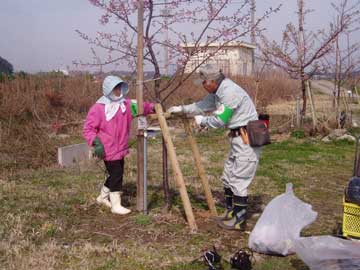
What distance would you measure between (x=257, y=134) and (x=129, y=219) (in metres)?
1.75

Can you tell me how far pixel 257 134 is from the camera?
5.03 meters

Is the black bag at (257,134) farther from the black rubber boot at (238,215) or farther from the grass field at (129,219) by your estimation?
the grass field at (129,219)

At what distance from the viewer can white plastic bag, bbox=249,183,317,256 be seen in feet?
14.8

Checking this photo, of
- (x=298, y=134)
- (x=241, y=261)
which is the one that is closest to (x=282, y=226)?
(x=241, y=261)

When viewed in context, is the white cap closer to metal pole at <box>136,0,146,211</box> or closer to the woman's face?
metal pole at <box>136,0,146,211</box>

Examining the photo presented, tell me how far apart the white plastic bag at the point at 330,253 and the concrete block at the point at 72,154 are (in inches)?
235

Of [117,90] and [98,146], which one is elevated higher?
[117,90]

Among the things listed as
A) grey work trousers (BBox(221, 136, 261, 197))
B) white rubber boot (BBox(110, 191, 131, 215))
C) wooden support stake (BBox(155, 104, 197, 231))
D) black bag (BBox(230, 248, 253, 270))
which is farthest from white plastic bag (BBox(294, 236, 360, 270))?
white rubber boot (BBox(110, 191, 131, 215))

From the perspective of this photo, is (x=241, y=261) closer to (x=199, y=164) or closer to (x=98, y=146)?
(x=199, y=164)

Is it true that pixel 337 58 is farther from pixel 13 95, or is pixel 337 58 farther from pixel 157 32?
pixel 157 32

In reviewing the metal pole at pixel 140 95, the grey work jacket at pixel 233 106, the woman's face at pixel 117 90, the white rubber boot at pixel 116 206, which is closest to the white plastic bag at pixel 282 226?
the grey work jacket at pixel 233 106

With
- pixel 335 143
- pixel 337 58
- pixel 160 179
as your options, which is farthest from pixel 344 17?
pixel 160 179

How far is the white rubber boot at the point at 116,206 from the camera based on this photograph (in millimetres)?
5793

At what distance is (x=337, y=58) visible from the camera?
1470 centimetres
